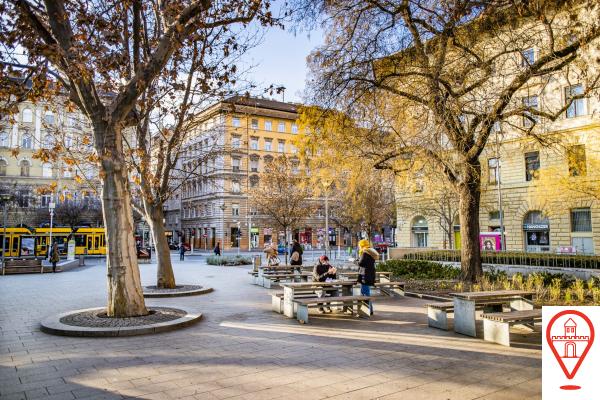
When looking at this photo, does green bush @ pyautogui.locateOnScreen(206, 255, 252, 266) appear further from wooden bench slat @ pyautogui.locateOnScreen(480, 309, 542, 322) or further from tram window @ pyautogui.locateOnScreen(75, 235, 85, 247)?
wooden bench slat @ pyautogui.locateOnScreen(480, 309, 542, 322)

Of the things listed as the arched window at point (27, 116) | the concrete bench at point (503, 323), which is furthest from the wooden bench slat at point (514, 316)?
the arched window at point (27, 116)

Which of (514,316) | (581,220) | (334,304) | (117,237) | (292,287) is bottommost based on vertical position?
(334,304)

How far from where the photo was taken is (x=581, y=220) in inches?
1123

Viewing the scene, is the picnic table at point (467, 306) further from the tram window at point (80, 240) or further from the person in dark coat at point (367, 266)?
the tram window at point (80, 240)

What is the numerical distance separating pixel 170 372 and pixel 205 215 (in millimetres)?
58519

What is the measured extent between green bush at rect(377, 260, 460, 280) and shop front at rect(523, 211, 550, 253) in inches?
695

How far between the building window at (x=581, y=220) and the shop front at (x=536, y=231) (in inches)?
69.6

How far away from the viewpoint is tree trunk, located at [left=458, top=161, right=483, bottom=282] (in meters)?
13.2

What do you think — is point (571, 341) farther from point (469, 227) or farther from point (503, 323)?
point (469, 227)

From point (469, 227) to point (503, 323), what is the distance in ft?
23.2

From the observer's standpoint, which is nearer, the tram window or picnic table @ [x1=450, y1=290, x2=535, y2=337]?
picnic table @ [x1=450, y1=290, x2=535, y2=337]

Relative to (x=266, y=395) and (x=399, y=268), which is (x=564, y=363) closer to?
(x=266, y=395)

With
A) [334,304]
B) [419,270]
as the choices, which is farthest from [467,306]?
[419,270]

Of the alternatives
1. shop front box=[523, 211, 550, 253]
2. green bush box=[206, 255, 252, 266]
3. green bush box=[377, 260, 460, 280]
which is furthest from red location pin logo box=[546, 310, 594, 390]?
shop front box=[523, 211, 550, 253]
